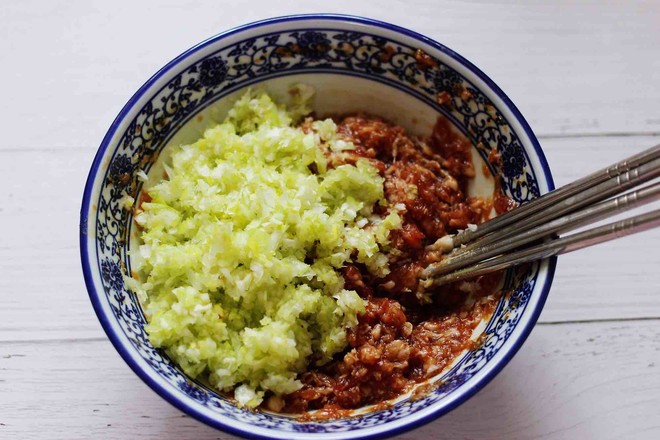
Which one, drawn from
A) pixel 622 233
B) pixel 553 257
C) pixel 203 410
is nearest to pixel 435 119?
pixel 553 257

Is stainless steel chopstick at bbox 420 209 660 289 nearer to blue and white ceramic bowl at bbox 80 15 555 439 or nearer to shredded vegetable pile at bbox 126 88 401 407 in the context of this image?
blue and white ceramic bowl at bbox 80 15 555 439

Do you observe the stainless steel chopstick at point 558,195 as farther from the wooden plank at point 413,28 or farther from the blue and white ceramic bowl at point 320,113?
the wooden plank at point 413,28

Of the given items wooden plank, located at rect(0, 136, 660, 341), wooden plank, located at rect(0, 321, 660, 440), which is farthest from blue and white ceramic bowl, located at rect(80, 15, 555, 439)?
wooden plank, located at rect(0, 136, 660, 341)

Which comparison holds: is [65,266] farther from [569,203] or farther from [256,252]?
[569,203]

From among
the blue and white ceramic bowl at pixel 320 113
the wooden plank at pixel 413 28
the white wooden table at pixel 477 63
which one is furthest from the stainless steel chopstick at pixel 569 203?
the wooden plank at pixel 413 28

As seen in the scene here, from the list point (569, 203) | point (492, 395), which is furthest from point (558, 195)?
point (492, 395)

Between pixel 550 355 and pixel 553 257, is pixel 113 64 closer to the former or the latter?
pixel 553 257

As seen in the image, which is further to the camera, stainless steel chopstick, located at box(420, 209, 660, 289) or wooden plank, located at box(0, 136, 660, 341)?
wooden plank, located at box(0, 136, 660, 341)
